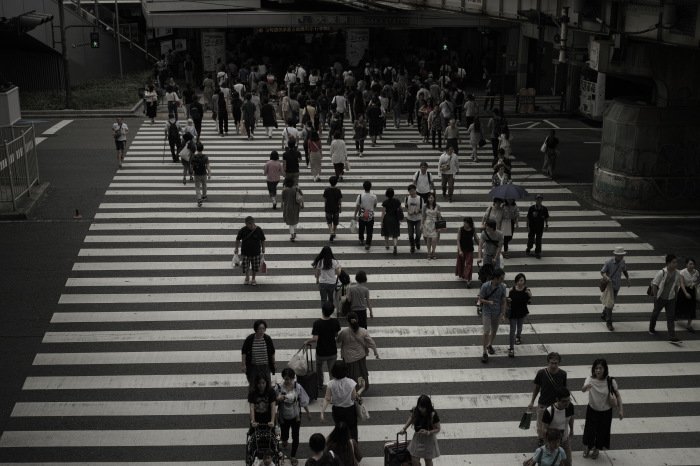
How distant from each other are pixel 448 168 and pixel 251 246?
6971 mm

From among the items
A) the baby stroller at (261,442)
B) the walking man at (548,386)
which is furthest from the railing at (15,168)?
the walking man at (548,386)

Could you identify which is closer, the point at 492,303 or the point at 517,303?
the point at 492,303

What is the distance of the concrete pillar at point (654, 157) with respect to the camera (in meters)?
21.4

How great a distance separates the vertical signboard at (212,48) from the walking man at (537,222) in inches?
941

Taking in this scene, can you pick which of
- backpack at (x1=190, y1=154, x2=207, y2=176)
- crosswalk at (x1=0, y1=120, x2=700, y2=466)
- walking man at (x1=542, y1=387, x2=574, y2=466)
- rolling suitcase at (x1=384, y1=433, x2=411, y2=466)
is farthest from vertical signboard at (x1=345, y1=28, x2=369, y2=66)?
rolling suitcase at (x1=384, y1=433, x2=411, y2=466)

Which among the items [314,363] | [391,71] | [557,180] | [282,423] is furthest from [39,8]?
[282,423]

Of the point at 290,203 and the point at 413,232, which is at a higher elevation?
the point at 290,203

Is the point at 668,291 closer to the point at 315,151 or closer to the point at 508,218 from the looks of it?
the point at 508,218

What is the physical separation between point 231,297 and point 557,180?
12.4 m

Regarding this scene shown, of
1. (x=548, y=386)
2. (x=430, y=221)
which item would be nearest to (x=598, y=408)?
(x=548, y=386)

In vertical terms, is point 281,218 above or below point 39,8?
below

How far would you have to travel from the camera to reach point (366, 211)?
18062 mm

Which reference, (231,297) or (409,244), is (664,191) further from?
(231,297)

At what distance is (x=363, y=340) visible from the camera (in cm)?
1188
